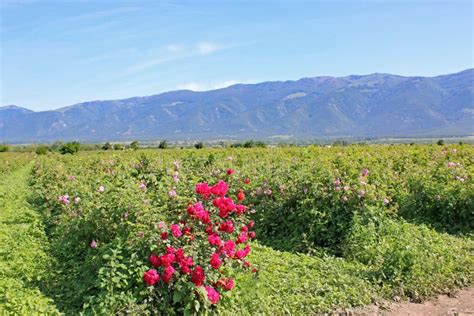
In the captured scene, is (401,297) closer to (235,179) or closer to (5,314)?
(5,314)

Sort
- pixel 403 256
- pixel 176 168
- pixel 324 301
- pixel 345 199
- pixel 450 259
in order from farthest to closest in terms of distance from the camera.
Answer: pixel 176 168 < pixel 345 199 < pixel 450 259 < pixel 403 256 < pixel 324 301

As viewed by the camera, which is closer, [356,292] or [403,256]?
[356,292]

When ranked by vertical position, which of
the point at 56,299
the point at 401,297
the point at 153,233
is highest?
the point at 153,233

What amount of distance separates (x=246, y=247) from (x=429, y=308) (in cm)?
246

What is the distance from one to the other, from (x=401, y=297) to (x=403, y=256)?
0.61 metres

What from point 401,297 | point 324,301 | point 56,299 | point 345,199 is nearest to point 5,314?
point 56,299

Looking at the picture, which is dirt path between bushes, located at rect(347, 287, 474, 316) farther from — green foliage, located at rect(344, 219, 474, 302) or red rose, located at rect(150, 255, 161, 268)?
red rose, located at rect(150, 255, 161, 268)

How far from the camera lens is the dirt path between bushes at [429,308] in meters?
5.64

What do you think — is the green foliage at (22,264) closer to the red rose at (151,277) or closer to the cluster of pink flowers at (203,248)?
the red rose at (151,277)

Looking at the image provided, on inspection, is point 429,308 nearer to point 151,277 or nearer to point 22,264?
point 151,277

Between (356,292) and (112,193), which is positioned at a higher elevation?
(112,193)

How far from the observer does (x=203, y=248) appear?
5.13 metres

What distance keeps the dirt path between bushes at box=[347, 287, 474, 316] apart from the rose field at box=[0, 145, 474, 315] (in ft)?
0.44

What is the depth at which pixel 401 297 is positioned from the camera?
19.7 feet
